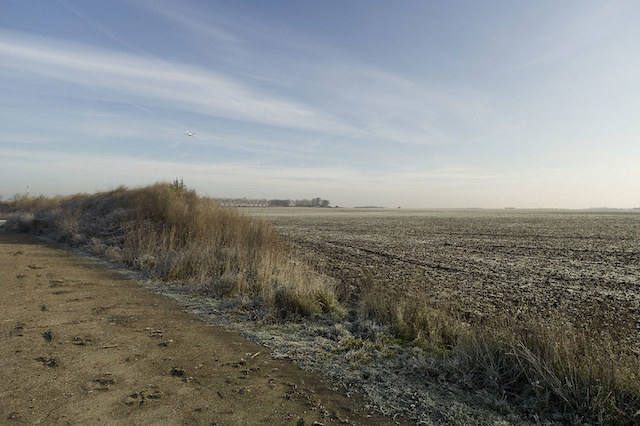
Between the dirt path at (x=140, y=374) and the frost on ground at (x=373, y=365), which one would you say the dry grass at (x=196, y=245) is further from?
the dirt path at (x=140, y=374)

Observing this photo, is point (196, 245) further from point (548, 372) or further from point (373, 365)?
point (548, 372)

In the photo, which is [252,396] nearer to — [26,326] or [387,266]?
[26,326]

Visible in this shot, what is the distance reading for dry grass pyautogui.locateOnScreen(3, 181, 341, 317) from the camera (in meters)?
7.90

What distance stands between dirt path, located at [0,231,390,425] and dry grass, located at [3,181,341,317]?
180 centimetres

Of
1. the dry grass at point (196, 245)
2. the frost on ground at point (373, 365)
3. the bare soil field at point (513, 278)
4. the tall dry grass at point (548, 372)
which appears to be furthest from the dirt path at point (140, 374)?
the bare soil field at point (513, 278)

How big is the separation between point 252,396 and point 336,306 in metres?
3.69

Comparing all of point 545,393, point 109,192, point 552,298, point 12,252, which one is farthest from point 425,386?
point 109,192

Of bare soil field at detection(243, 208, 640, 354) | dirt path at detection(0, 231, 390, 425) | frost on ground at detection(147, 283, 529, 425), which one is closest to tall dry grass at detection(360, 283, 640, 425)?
frost on ground at detection(147, 283, 529, 425)

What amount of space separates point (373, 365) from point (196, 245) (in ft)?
30.9

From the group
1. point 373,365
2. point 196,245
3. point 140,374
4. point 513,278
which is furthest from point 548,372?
point 196,245

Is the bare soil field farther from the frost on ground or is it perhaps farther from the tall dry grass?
the frost on ground

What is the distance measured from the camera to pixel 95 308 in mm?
7035

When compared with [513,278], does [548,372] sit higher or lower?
higher

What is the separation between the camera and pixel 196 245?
1262 centimetres
